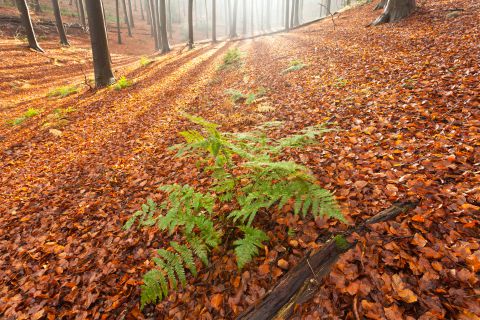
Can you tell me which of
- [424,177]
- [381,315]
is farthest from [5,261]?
[424,177]

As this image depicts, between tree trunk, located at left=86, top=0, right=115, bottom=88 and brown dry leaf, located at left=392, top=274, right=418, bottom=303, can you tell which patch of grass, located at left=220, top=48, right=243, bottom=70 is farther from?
brown dry leaf, located at left=392, top=274, right=418, bottom=303

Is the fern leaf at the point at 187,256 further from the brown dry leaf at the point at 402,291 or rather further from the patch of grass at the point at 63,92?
the patch of grass at the point at 63,92

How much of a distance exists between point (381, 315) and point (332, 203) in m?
0.95

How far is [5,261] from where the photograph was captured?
3846 mm

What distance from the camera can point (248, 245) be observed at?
261cm

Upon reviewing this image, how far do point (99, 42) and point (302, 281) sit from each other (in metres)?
12.1

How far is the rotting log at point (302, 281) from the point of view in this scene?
2.27 metres

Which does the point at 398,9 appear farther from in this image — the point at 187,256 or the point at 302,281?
the point at 187,256

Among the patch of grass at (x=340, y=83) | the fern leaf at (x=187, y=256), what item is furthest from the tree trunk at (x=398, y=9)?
the fern leaf at (x=187, y=256)

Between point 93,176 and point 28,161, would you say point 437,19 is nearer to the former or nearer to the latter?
point 93,176

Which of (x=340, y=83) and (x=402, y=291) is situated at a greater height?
(x=340, y=83)

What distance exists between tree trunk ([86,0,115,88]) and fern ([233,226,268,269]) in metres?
11.3

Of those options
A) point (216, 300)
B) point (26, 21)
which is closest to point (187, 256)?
point (216, 300)

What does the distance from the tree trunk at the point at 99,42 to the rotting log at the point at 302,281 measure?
11.9 metres
